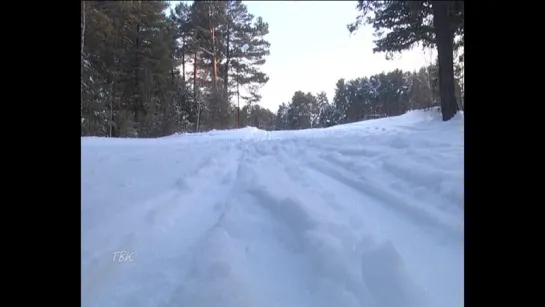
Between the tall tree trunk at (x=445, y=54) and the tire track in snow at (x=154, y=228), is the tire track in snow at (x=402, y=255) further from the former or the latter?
the tall tree trunk at (x=445, y=54)

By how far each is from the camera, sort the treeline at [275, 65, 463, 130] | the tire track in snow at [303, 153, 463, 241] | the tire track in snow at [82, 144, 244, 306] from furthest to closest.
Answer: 1. the treeline at [275, 65, 463, 130]
2. the tire track in snow at [303, 153, 463, 241]
3. the tire track in snow at [82, 144, 244, 306]

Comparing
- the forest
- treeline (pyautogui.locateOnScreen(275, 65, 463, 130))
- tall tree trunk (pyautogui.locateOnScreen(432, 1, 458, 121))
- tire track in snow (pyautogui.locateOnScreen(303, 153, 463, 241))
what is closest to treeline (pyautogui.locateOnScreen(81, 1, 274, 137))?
the forest

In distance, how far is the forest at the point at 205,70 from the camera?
11008 millimetres

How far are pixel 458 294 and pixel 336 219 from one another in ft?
3.15

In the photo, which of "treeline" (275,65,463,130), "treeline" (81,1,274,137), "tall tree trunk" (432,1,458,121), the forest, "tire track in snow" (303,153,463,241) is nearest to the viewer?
"tire track in snow" (303,153,463,241)

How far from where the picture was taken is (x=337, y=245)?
199 cm

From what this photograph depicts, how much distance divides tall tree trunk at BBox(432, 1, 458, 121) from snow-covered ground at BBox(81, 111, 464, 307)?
541cm

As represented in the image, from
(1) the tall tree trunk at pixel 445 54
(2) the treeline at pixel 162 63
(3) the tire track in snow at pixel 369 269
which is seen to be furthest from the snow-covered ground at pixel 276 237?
(2) the treeline at pixel 162 63

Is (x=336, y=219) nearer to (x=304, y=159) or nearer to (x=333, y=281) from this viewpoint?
(x=333, y=281)

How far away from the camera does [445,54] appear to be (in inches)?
344

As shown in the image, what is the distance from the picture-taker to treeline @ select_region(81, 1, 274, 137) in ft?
48.8

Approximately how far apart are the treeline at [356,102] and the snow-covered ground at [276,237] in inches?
637

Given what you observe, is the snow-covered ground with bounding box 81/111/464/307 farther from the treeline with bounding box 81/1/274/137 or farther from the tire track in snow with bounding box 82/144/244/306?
the treeline with bounding box 81/1/274/137
